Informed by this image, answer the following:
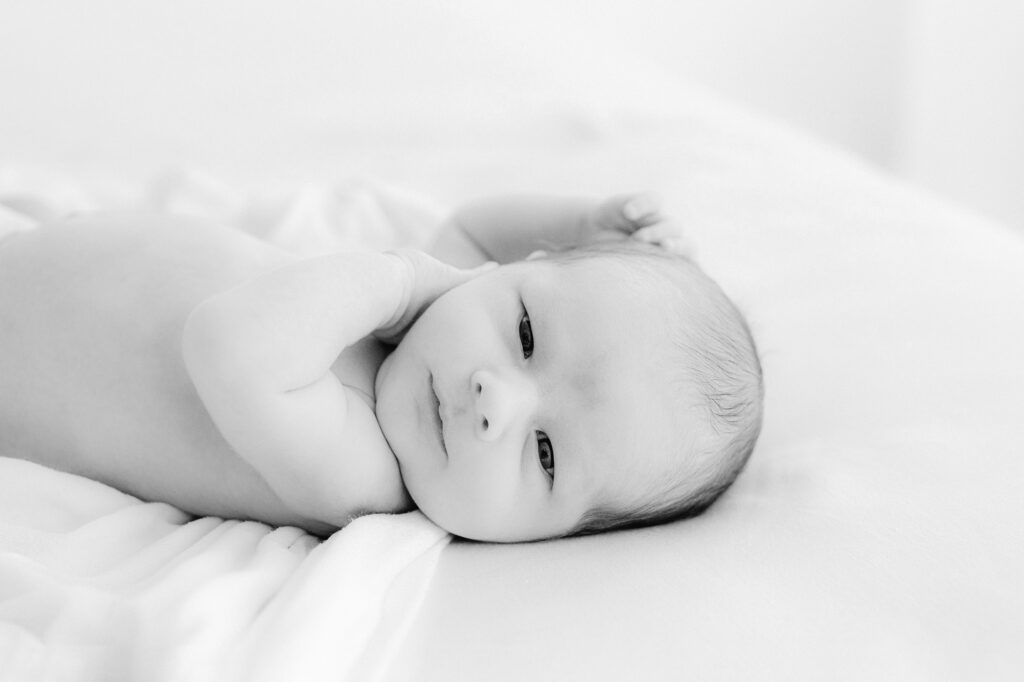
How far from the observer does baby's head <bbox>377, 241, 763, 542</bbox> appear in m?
1.09

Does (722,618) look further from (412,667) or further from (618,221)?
(618,221)

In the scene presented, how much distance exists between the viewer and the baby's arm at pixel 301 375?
3.24 ft

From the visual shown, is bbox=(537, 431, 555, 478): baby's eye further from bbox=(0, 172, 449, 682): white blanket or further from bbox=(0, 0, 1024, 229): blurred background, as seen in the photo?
bbox=(0, 0, 1024, 229): blurred background

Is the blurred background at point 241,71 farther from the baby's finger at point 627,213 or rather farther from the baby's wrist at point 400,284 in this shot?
the baby's wrist at point 400,284

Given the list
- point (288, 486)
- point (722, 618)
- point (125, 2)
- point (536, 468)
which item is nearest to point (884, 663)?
point (722, 618)

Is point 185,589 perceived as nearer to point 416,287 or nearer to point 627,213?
point 416,287

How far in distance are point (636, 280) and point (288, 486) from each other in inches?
17.3

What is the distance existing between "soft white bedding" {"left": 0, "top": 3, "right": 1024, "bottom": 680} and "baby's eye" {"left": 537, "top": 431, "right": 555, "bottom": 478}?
3.6 inches

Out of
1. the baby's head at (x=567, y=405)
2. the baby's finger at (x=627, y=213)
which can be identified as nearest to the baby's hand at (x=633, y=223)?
the baby's finger at (x=627, y=213)

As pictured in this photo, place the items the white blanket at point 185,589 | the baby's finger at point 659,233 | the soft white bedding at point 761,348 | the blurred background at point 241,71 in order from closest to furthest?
the white blanket at point 185,589, the soft white bedding at point 761,348, the baby's finger at point 659,233, the blurred background at point 241,71

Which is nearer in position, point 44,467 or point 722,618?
point 722,618

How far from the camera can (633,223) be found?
1470 millimetres

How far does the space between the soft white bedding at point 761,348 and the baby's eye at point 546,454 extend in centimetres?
9

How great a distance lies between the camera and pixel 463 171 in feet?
6.55
